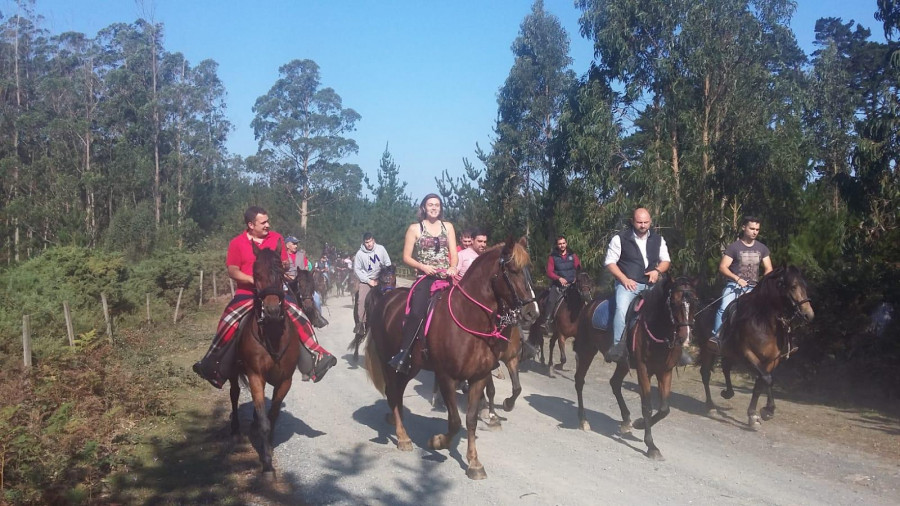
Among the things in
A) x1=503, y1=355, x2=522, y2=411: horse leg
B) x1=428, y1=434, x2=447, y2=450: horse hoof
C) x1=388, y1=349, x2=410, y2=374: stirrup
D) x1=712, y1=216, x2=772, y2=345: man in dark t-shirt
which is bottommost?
x1=428, y1=434, x2=447, y2=450: horse hoof

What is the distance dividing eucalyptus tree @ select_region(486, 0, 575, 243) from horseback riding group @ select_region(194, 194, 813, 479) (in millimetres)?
22209

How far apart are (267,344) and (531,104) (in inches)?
1053

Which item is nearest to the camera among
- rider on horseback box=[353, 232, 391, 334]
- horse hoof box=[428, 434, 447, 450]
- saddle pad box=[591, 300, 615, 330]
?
horse hoof box=[428, 434, 447, 450]

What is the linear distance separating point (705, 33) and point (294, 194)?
→ 4174 centimetres

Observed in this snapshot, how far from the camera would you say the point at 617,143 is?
1888cm

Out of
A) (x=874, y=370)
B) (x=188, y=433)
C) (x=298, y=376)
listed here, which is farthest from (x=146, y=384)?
(x=874, y=370)

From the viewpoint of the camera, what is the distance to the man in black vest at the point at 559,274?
1285cm

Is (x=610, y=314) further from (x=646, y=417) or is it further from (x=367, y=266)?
(x=367, y=266)

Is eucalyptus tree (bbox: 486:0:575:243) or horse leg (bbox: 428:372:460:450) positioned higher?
eucalyptus tree (bbox: 486:0:575:243)

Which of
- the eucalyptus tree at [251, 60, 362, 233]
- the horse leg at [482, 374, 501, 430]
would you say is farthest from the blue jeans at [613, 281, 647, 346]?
the eucalyptus tree at [251, 60, 362, 233]

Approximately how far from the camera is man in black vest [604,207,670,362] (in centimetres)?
817

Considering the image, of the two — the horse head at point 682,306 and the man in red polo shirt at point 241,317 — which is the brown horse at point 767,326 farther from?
the man in red polo shirt at point 241,317

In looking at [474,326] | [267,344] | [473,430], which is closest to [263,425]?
[267,344]

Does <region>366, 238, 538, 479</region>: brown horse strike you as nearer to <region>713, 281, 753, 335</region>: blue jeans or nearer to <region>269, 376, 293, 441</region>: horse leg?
<region>269, 376, 293, 441</region>: horse leg
